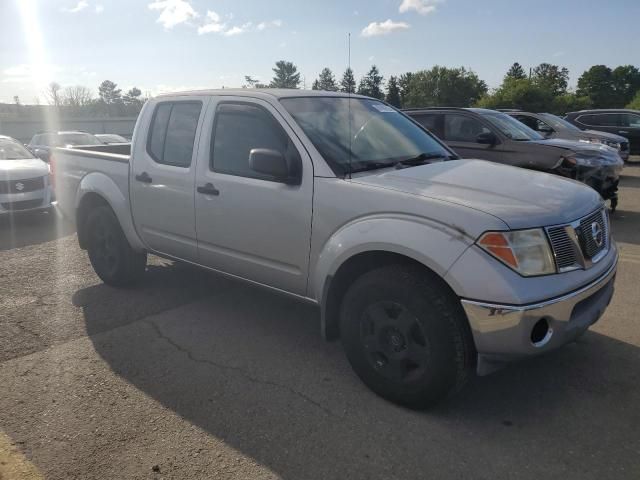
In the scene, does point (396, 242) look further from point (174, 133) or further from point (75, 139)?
point (75, 139)

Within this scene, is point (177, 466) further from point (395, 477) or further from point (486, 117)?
point (486, 117)

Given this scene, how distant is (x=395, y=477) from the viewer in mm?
2479

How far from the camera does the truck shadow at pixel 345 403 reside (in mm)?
2637

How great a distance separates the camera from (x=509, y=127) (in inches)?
337

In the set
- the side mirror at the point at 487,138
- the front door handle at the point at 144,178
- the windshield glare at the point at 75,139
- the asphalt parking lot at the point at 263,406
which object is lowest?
the asphalt parking lot at the point at 263,406

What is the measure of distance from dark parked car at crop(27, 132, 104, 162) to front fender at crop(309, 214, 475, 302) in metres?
13.3

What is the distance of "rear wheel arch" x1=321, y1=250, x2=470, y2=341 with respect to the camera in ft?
9.68

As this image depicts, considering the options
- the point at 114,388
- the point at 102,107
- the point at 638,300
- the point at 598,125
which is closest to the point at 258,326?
the point at 114,388

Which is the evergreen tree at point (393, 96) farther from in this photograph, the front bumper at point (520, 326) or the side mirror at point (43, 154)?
the side mirror at point (43, 154)

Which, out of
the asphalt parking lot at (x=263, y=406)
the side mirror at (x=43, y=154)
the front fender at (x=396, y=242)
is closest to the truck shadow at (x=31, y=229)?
the asphalt parking lot at (x=263, y=406)

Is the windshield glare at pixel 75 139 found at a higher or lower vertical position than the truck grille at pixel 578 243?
higher

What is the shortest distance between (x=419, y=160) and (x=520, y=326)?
1.61m

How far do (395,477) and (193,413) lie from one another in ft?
4.08

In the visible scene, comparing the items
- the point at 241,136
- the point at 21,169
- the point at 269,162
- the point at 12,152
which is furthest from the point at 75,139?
the point at 269,162
